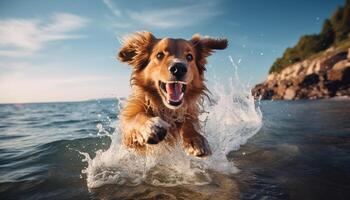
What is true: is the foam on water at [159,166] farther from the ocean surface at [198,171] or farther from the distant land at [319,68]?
the distant land at [319,68]

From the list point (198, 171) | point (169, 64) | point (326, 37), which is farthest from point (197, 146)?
point (326, 37)

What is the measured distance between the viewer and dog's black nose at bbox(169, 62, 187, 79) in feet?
11.5

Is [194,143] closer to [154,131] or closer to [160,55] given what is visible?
[154,131]

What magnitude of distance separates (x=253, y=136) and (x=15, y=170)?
16.1 ft

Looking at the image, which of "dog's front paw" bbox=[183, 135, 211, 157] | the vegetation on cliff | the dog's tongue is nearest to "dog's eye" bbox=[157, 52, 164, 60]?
the dog's tongue

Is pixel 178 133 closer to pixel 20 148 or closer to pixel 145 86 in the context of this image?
pixel 145 86

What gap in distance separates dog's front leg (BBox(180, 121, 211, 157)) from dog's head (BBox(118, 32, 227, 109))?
46 cm

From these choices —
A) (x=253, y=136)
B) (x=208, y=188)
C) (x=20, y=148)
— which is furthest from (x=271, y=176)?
(x=20, y=148)

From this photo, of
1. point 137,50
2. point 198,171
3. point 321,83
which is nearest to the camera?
point 198,171

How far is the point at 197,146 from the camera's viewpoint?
3.54 metres

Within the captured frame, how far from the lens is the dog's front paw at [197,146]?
3465mm

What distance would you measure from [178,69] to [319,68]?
30151 mm

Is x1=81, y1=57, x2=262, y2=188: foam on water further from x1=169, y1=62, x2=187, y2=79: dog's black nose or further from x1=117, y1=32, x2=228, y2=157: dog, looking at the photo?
x1=169, y1=62, x2=187, y2=79: dog's black nose

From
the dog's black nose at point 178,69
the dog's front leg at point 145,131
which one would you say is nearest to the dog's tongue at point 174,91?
the dog's black nose at point 178,69
